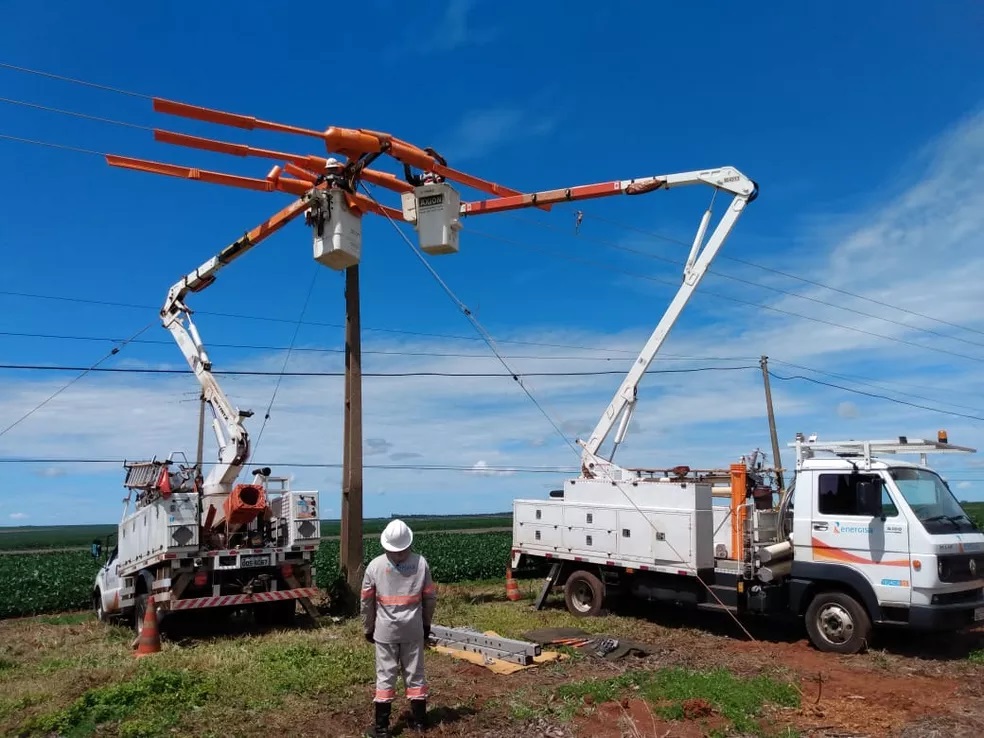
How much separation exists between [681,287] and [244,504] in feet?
26.2

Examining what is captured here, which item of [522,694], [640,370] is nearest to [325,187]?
[640,370]

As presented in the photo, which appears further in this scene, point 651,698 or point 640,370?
point 640,370

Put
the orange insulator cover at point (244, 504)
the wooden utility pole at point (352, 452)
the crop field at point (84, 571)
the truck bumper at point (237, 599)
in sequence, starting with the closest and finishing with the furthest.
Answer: the truck bumper at point (237, 599)
the orange insulator cover at point (244, 504)
the wooden utility pole at point (352, 452)
the crop field at point (84, 571)

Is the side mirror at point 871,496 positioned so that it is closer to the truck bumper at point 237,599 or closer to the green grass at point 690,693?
the green grass at point 690,693

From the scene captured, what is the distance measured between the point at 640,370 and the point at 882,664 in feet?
18.9

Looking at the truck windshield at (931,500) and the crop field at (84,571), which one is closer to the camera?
the truck windshield at (931,500)

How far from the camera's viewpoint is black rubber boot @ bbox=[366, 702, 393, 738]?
6.75m

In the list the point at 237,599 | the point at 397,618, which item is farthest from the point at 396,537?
the point at 237,599

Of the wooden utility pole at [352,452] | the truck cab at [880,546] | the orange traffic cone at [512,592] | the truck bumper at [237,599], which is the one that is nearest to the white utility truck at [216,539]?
the truck bumper at [237,599]

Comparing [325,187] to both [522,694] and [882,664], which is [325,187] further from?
[882,664]

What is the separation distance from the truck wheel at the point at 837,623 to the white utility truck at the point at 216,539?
299 inches

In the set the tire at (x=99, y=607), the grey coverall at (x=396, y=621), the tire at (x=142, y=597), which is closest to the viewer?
the grey coverall at (x=396, y=621)

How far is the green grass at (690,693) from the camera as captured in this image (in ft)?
24.6

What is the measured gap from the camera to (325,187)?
40.2 feet
